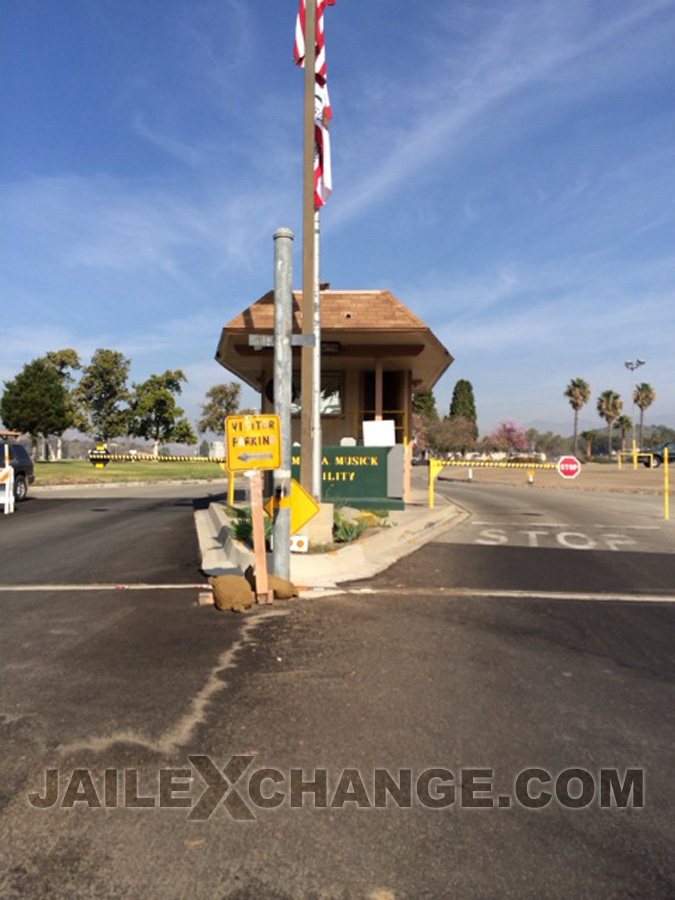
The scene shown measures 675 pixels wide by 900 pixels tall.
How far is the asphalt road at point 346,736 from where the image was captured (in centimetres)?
259

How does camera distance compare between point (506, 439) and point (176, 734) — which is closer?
point (176, 734)

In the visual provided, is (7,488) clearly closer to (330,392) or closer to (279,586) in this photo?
(330,392)

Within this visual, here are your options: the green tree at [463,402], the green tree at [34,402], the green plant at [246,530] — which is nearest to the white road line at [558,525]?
the green plant at [246,530]

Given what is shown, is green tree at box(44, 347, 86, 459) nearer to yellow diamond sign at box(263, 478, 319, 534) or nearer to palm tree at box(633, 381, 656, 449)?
yellow diamond sign at box(263, 478, 319, 534)

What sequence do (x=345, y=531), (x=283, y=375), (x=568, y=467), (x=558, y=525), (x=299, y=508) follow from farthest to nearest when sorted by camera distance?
(x=568, y=467) < (x=558, y=525) < (x=345, y=531) < (x=299, y=508) < (x=283, y=375)

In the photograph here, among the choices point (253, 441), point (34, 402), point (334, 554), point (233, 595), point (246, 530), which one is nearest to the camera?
point (233, 595)

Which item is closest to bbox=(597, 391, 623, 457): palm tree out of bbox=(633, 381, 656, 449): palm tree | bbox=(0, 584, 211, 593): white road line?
bbox=(633, 381, 656, 449): palm tree

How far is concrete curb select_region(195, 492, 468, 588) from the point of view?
8305 millimetres

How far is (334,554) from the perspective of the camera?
348 inches

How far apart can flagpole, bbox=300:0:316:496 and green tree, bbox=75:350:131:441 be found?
5318 cm

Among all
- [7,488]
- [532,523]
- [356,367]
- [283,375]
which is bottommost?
[532,523]

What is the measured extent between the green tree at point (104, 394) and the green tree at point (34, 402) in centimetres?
1236

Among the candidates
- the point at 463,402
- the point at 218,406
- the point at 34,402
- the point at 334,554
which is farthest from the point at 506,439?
the point at 334,554

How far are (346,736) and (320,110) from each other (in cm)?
973
